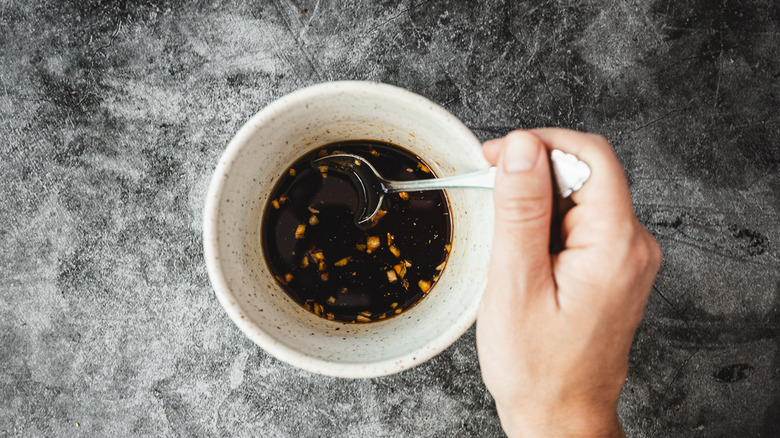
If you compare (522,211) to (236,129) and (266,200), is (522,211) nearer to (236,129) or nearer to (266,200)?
(266,200)

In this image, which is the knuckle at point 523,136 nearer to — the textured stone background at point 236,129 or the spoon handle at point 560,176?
the spoon handle at point 560,176

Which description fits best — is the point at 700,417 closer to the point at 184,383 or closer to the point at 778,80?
the point at 778,80

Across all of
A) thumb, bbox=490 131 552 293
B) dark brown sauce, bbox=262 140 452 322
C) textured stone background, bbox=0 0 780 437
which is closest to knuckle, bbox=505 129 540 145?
thumb, bbox=490 131 552 293

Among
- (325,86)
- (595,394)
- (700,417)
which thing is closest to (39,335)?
(325,86)

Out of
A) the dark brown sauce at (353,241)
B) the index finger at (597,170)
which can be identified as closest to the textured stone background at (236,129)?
the dark brown sauce at (353,241)

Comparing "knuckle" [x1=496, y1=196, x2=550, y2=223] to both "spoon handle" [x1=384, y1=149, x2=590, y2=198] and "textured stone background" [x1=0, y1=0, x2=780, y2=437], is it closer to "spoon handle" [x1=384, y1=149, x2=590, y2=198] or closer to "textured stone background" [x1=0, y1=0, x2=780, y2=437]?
"spoon handle" [x1=384, y1=149, x2=590, y2=198]
